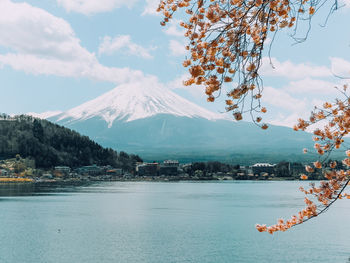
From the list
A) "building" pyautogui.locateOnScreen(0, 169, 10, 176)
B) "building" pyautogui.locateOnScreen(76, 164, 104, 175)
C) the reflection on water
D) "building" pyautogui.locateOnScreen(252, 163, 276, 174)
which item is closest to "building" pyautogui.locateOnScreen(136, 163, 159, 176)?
"building" pyautogui.locateOnScreen(76, 164, 104, 175)

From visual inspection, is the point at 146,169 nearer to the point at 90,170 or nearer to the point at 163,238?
the point at 90,170

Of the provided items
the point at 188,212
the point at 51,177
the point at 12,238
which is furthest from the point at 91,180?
the point at 12,238

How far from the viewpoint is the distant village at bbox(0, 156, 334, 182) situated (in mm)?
160375

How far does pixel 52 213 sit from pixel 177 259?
27623 mm

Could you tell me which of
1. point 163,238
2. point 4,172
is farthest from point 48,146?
point 163,238

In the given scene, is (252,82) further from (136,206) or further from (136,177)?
(136,177)

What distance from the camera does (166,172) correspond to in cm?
19388

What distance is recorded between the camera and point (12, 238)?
→ 3309cm

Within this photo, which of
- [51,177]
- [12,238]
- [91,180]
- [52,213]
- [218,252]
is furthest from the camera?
[91,180]

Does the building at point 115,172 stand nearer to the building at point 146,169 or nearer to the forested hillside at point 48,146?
the forested hillside at point 48,146

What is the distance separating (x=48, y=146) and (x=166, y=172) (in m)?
49.0

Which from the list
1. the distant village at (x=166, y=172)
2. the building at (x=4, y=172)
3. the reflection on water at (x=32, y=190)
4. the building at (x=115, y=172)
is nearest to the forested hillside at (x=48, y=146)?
the distant village at (x=166, y=172)

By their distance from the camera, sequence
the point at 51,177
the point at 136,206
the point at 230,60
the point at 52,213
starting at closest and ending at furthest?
the point at 230,60, the point at 52,213, the point at 136,206, the point at 51,177

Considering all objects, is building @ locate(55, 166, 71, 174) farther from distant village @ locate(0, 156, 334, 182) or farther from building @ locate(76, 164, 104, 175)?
building @ locate(76, 164, 104, 175)
